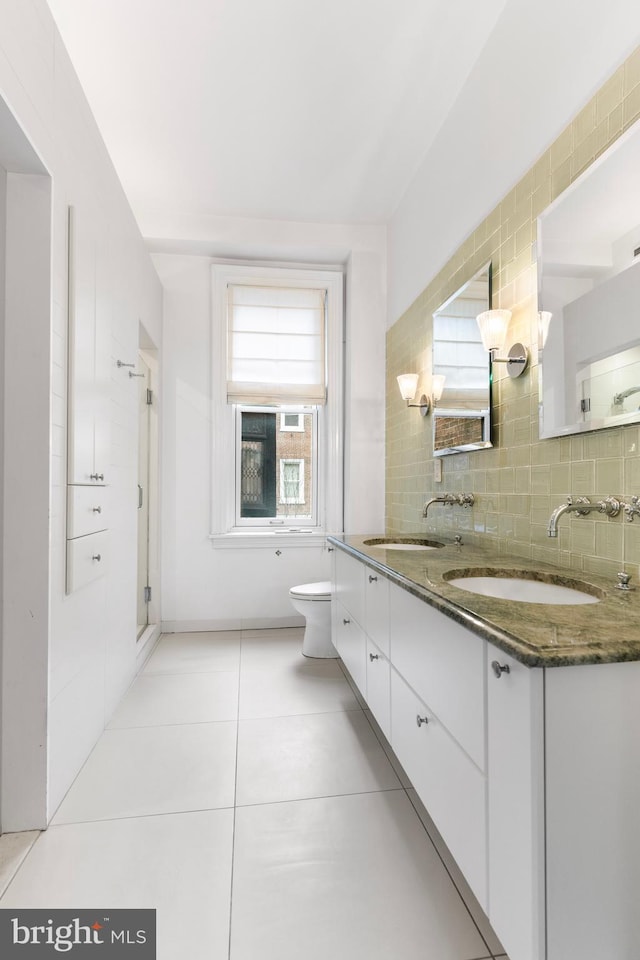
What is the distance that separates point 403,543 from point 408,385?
3.10ft

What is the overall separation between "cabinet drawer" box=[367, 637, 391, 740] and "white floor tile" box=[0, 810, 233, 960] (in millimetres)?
572

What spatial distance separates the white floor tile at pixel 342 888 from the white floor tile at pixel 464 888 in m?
0.02

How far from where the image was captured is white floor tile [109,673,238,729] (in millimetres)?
2258

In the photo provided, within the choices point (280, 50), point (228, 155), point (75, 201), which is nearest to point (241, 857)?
point (75, 201)

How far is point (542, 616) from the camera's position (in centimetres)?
96

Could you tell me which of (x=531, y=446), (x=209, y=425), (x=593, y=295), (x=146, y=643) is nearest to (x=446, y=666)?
(x=531, y=446)

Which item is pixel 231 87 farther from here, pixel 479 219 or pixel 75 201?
pixel 479 219

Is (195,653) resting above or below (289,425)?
below

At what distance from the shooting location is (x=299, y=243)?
11.5 feet

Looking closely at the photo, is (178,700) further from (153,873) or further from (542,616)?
(542,616)

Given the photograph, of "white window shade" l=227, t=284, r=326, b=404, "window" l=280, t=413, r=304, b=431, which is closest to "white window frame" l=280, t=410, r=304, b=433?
"window" l=280, t=413, r=304, b=431

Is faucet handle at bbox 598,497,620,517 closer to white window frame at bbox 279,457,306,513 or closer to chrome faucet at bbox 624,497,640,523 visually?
chrome faucet at bbox 624,497,640,523

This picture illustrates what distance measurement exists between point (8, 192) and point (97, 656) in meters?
1.69

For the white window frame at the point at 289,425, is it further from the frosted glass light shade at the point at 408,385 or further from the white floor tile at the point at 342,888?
the white floor tile at the point at 342,888
